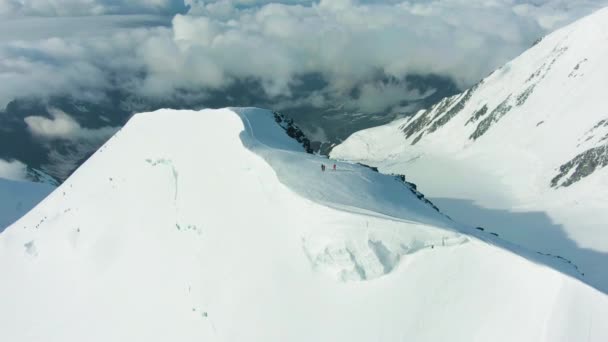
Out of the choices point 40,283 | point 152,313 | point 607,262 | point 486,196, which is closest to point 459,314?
point 152,313

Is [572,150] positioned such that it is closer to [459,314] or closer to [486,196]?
[486,196]

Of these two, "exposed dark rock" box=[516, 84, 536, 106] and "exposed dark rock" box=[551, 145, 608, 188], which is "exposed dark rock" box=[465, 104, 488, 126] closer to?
"exposed dark rock" box=[516, 84, 536, 106]

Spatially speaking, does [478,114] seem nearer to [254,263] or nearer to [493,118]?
[493,118]

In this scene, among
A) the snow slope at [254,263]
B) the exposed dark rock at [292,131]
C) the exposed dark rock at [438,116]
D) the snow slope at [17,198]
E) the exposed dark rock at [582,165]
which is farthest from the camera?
the exposed dark rock at [438,116]

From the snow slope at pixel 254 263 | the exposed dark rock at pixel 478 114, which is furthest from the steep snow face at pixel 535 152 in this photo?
the snow slope at pixel 254 263

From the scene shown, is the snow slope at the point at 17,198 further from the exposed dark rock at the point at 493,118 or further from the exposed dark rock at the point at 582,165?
the exposed dark rock at the point at 582,165

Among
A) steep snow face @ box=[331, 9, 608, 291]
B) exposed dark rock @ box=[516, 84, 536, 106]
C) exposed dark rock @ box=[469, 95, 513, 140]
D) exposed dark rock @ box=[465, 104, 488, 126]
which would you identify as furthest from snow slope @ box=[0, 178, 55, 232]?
exposed dark rock @ box=[516, 84, 536, 106]
